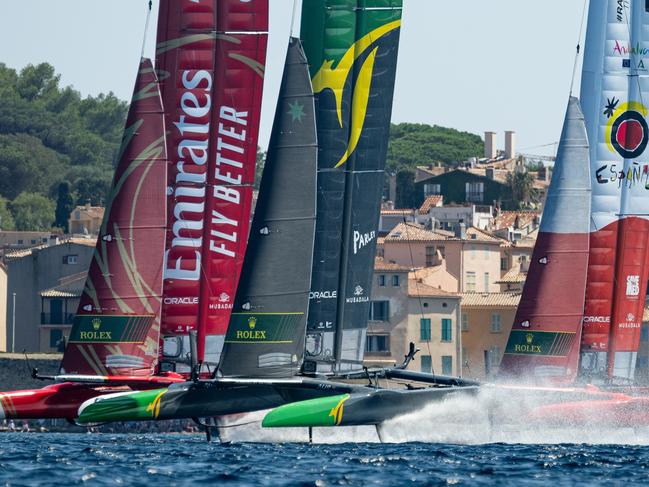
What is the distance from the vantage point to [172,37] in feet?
123

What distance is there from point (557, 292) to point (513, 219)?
52.4m

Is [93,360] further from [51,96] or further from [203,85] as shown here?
[51,96]

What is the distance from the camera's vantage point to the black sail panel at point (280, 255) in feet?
107

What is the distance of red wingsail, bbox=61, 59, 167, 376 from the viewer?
35.0 meters

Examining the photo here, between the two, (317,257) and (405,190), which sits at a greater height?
(405,190)

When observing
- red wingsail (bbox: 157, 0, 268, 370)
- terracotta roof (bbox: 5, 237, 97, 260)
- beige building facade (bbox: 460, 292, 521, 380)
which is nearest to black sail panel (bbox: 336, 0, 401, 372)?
red wingsail (bbox: 157, 0, 268, 370)

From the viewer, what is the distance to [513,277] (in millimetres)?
76125

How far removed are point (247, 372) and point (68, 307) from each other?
3737 centimetres

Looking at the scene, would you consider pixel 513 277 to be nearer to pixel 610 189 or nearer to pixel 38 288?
pixel 38 288

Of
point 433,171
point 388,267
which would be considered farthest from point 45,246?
point 433,171

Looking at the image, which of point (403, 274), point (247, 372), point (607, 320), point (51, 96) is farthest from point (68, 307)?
point (51, 96)

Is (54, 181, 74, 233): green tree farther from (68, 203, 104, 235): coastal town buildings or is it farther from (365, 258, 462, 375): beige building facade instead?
(365, 258, 462, 375): beige building facade

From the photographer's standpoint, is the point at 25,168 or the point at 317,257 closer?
the point at 317,257

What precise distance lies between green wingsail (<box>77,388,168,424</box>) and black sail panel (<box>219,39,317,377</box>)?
1.41 meters
